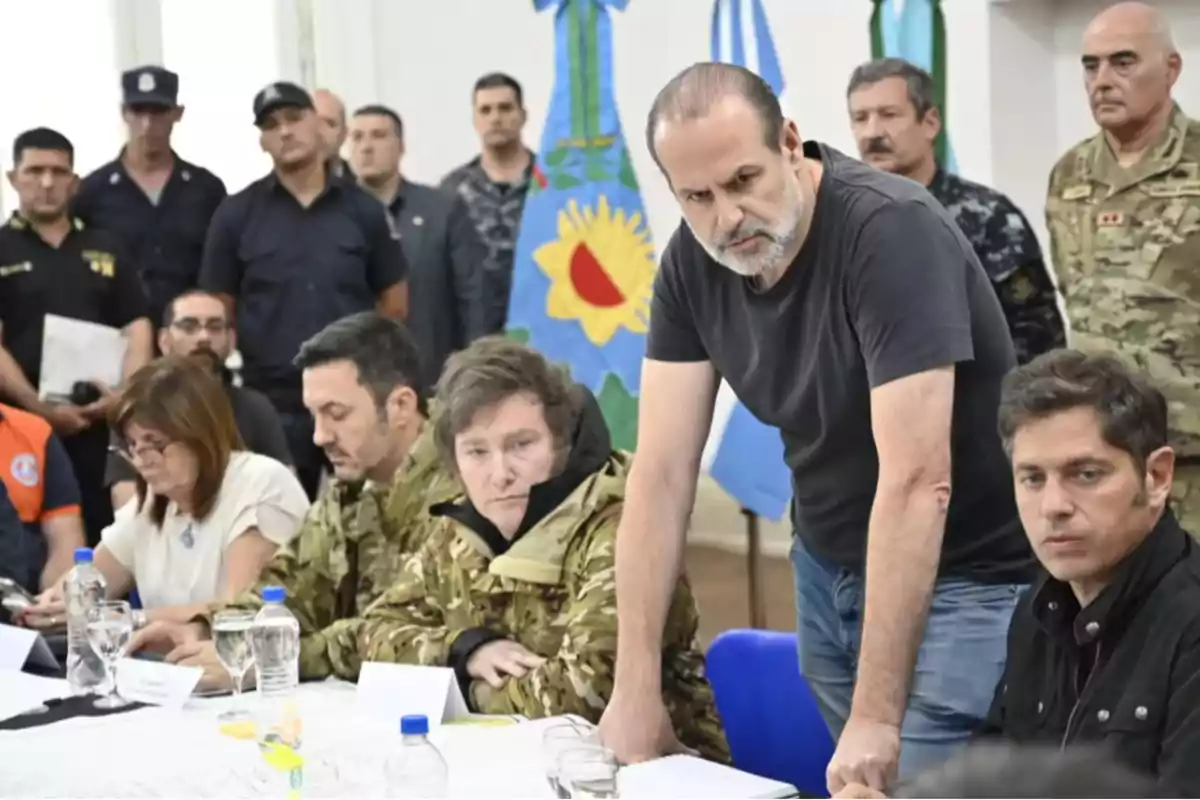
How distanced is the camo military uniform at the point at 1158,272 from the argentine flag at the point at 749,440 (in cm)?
132

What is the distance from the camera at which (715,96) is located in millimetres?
1736

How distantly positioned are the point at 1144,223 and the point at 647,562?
167cm

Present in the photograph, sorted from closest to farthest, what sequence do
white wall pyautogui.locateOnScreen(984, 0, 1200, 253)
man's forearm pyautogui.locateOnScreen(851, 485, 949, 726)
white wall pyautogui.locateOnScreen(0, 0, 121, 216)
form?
man's forearm pyautogui.locateOnScreen(851, 485, 949, 726), white wall pyautogui.locateOnScreen(984, 0, 1200, 253), white wall pyautogui.locateOnScreen(0, 0, 121, 216)

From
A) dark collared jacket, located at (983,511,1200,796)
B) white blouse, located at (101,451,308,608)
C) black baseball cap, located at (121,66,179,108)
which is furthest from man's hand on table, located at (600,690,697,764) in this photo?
black baseball cap, located at (121,66,179,108)

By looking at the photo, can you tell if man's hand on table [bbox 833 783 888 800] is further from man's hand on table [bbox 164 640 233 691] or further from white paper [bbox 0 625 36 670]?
white paper [bbox 0 625 36 670]

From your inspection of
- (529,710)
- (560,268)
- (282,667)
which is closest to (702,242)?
(529,710)

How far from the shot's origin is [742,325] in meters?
1.96

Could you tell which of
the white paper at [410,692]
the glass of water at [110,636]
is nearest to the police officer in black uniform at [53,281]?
the glass of water at [110,636]

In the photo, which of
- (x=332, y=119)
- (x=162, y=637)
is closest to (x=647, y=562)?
(x=162, y=637)

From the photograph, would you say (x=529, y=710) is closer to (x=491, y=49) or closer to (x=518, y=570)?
(x=518, y=570)

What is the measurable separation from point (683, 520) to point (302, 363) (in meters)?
1.03

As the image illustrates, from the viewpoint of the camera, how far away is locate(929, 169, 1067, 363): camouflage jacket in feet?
10.8

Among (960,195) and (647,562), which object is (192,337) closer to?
(960,195)

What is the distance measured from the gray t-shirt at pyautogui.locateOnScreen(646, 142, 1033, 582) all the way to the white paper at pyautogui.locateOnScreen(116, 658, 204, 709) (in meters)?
0.96
